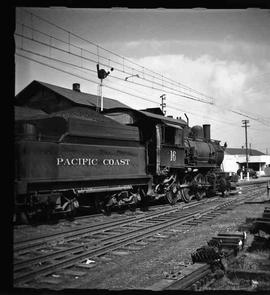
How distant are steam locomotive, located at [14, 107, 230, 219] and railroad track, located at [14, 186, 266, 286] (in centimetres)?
121

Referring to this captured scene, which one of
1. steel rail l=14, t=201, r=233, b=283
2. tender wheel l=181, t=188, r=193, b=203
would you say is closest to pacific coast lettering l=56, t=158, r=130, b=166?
steel rail l=14, t=201, r=233, b=283

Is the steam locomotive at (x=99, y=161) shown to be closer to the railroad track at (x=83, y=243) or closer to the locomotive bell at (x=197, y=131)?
the railroad track at (x=83, y=243)

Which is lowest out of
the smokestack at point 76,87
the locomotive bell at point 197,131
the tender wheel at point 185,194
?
the tender wheel at point 185,194

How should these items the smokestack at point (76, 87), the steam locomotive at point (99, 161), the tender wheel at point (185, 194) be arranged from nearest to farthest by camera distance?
the steam locomotive at point (99, 161) < the tender wheel at point (185, 194) < the smokestack at point (76, 87)

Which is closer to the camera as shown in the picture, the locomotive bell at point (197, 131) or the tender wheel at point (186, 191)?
the tender wheel at point (186, 191)

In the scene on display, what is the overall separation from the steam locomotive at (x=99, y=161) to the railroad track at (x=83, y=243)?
121 centimetres

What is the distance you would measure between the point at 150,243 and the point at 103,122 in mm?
4324

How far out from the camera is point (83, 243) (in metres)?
7.43

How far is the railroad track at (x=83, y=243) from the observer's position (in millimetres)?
5613

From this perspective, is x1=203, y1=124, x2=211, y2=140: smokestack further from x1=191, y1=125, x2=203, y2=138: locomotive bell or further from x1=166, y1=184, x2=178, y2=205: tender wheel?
x1=166, y1=184, x2=178, y2=205: tender wheel

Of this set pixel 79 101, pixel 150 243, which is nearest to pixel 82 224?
pixel 150 243

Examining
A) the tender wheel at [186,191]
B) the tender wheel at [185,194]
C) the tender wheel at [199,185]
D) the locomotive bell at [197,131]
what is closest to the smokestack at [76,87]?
the locomotive bell at [197,131]

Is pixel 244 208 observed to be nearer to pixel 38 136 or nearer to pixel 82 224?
pixel 82 224

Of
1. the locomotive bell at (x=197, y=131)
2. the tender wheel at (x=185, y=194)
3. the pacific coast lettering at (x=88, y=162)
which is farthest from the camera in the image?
the locomotive bell at (x=197, y=131)
